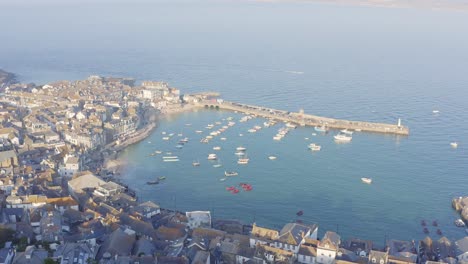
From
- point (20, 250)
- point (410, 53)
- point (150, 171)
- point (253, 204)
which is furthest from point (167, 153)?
point (410, 53)

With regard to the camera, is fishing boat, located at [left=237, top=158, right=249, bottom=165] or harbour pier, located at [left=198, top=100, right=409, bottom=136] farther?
harbour pier, located at [left=198, top=100, right=409, bottom=136]

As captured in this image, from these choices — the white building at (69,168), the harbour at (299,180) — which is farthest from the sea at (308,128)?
the white building at (69,168)

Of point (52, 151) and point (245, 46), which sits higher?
point (245, 46)

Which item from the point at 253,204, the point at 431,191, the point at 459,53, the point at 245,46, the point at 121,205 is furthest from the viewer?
the point at 245,46

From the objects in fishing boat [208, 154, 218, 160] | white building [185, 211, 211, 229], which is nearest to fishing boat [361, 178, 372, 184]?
fishing boat [208, 154, 218, 160]

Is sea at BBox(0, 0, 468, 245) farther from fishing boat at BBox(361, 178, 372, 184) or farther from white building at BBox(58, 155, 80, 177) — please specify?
white building at BBox(58, 155, 80, 177)

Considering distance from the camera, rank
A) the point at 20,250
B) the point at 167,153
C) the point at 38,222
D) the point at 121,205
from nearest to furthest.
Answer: the point at 20,250 < the point at 38,222 < the point at 121,205 < the point at 167,153

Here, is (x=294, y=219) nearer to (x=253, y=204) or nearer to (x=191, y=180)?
(x=253, y=204)
